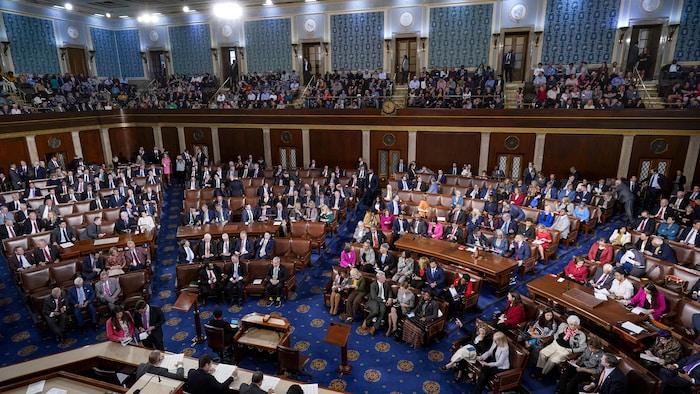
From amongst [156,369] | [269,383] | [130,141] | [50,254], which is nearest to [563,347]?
[269,383]

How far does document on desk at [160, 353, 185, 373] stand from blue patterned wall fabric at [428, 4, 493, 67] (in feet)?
58.7

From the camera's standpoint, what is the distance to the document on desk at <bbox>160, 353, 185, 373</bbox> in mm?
5559

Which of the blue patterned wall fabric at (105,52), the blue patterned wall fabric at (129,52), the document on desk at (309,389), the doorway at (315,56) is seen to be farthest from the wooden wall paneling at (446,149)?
the blue patterned wall fabric at (105,52)

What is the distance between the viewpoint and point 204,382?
509 centimetres

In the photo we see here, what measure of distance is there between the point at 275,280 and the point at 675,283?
7.86 metres

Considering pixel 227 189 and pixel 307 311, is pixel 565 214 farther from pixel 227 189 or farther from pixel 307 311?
pixel 227 189

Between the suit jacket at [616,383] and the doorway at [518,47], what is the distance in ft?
52.7

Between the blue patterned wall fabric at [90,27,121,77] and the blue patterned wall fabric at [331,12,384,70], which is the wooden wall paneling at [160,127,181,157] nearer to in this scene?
the blue patterned wall fabric at [90,27,121,77]

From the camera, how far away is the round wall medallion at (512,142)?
16.0 meters

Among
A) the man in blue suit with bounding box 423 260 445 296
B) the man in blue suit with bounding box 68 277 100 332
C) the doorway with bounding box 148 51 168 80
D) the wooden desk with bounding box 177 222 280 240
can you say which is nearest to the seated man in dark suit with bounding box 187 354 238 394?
the man in blue suit with bounding box 68 277 100 332

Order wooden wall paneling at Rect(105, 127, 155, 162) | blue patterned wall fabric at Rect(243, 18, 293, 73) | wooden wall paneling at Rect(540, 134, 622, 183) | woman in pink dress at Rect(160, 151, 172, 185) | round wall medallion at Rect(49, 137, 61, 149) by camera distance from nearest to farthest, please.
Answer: wooden wall paneling at Rect(540, 134, 622, 183) < round wall medallion at Rect(49, 137, 61, 149) < woman in pink dress at Rect(160, 151, 172, 185) < wooden wall paneling at Rect(105, 127, 155, 162) < blue patterned wall fabric at Rect(243, 18, 293, 73)

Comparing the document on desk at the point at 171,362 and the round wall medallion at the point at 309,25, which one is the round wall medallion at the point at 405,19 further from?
the document on desk at the point at 171,362

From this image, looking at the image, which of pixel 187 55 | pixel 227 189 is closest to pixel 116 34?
pixel 187 55

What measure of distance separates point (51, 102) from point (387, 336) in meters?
19.4
